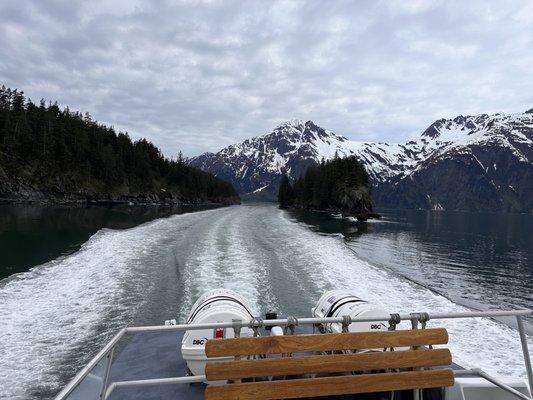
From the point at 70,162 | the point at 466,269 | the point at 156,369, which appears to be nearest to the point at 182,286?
the point at 156,369

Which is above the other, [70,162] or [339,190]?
[70,162]

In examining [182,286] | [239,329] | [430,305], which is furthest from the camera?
[182,286]

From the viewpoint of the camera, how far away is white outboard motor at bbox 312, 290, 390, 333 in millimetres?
8352

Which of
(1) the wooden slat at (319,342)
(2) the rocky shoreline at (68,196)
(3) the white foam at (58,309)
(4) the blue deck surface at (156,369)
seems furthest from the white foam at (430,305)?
(2) the rocky shoreline at (68,196)

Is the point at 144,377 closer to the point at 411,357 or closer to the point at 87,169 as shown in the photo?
the point at 411,357

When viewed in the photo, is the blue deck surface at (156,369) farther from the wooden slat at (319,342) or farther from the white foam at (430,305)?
the white foam at (430,305)

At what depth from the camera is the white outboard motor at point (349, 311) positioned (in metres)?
8.35

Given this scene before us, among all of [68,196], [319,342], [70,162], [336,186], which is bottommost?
[319,342]

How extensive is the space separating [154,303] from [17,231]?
2968 cm

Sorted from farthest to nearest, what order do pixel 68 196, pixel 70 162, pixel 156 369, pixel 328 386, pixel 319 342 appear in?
pixel 70 162 → pixel 68 196 → pixel 156 369 → pixel 319 342 → pixel 328 386

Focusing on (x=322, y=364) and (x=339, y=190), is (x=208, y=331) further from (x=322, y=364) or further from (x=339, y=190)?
(x=339, y=190)

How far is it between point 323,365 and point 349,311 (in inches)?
184

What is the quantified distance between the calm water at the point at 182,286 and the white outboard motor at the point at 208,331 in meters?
3.69

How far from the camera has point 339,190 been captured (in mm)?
117375
